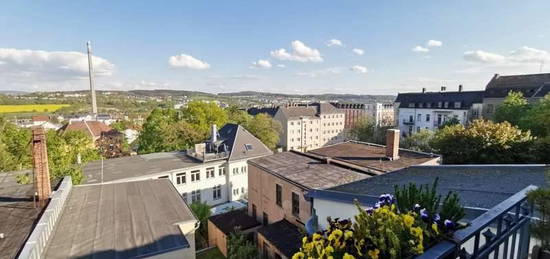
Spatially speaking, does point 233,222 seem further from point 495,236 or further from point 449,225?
point 449,225

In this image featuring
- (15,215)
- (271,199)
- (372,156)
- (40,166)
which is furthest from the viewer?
(372,156)

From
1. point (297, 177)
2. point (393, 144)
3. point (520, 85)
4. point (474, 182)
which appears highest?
point (520, 85)

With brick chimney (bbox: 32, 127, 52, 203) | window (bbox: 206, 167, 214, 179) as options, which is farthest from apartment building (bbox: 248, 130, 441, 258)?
brick chimney (bbox: 32, 127, 52, 203)

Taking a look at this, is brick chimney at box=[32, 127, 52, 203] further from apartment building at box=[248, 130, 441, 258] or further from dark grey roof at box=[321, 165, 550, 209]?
dark grey roof at box=[321, 165, 550, 209]

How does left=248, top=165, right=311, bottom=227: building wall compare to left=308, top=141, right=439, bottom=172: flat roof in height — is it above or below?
below

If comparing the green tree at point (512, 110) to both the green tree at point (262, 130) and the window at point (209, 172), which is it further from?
the window at point (209, 172)

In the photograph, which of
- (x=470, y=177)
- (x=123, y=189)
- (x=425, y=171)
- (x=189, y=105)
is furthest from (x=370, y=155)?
(x=189, y=105)

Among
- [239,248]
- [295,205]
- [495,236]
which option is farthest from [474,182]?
[239,248]
